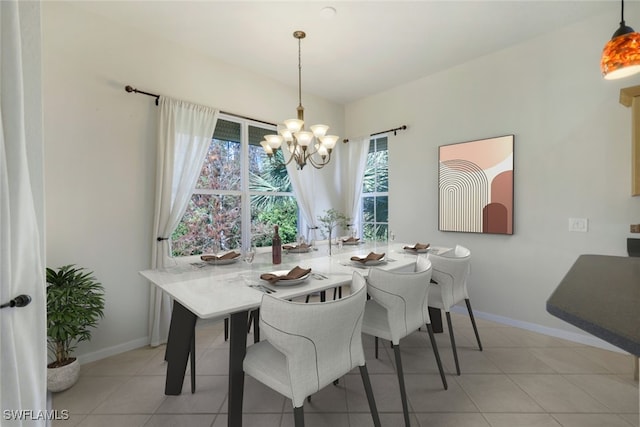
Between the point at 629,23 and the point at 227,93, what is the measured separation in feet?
12.1

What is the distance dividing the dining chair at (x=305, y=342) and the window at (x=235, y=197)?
203 cm

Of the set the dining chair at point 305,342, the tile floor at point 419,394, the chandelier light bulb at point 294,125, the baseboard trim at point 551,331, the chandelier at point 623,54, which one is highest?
the chandelier at point 623,54

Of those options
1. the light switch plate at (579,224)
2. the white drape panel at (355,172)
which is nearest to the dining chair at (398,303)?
the light switch plate at (579,224)

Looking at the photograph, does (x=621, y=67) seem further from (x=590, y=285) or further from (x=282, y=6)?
(x=282, y=6)

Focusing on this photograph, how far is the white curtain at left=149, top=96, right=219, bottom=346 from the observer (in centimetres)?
260

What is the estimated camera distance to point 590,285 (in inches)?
30.0

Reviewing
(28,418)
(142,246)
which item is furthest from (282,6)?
(28,418)

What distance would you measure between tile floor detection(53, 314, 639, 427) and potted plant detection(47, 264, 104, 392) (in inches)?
4.8

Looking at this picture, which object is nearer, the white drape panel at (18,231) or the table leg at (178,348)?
the white drape panel at (18,231)

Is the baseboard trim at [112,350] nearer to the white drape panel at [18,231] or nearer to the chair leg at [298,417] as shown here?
the white drape panel at [18,231]

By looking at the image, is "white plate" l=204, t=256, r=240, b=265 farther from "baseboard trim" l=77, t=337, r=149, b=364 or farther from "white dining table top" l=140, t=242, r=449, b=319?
"baseboard trim" l=77, t=337, r=149, b=364

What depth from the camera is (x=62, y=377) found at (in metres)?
1.88

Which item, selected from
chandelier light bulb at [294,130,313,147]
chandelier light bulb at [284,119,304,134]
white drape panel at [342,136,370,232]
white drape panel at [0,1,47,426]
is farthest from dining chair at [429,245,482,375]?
white drape panel at [342,136,370,232]

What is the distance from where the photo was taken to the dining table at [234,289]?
1.34m
